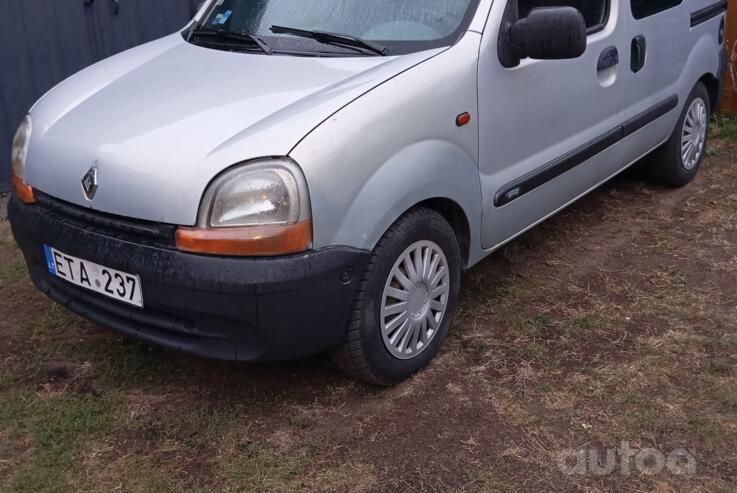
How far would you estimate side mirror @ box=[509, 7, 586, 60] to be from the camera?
10.6ft

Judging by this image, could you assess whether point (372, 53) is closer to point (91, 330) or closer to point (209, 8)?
point (209, 8)

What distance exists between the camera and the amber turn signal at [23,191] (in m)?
3.16

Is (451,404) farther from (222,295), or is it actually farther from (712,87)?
(712,87)

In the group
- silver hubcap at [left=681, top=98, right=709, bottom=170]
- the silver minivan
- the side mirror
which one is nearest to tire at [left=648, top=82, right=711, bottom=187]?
silver hubcap at [left=681, top=98, right=709, bottom=170]

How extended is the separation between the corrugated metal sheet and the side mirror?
10.9 feet

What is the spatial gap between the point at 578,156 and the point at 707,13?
1.77 meters

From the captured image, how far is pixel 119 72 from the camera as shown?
350cm

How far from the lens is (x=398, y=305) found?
312 centimetres

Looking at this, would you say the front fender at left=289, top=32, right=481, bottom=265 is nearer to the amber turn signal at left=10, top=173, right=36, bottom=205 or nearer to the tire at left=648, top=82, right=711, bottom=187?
the amber turn signal at left=10, top=173, right=36, bottom=205

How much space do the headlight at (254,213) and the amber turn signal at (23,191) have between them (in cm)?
82

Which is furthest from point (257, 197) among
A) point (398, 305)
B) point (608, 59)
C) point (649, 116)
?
point (649, 116)

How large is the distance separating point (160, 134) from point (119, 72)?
79 centimetres

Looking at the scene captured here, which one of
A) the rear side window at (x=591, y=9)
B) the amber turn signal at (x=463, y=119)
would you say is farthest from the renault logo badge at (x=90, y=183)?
the rear side window at (x=591, y=9)

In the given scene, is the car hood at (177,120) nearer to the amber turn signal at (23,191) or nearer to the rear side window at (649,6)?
the amber turn signal at (23,191)
